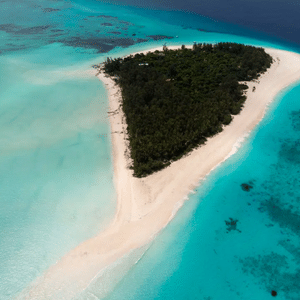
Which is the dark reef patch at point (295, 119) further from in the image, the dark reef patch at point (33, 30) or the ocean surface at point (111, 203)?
the dark reef patch at point (33, 30)

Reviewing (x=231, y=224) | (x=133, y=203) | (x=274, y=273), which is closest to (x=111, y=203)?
(x=133, y=203)

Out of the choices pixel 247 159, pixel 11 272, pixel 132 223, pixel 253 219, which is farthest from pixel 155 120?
pixel 11 272

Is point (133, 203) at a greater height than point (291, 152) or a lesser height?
lesser

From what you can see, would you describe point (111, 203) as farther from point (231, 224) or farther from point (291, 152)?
point (291, 152)

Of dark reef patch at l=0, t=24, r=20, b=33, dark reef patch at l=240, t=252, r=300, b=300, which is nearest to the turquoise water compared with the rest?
dark reef patch at l=240, t=252, r=300, b=300

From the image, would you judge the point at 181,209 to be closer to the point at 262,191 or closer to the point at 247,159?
the point at 262,191

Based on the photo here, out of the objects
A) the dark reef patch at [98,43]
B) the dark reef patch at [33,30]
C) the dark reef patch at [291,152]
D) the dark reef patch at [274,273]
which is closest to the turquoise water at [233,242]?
the dark reef patch at [274,273]
